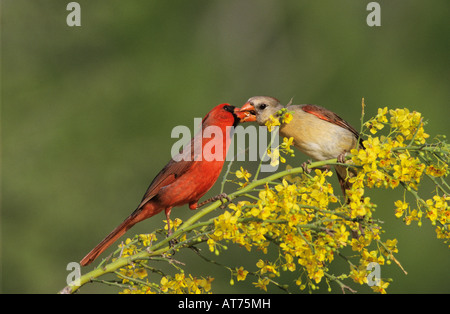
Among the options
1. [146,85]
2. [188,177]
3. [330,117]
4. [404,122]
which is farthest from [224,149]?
[146,85]

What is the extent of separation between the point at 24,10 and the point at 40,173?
9.49ft

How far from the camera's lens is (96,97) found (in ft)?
34.8

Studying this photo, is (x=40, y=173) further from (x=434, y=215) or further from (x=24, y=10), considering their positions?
(x=434, y=215)

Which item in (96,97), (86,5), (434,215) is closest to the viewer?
(434,215)

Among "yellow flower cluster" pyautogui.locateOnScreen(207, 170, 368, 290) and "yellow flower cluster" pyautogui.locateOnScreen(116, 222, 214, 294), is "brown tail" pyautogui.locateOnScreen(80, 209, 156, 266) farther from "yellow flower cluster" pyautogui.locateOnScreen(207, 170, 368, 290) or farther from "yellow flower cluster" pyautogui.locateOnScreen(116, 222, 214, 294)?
"yellow flower cluster" pyautogui.locateOnScreen(207, 170, 368, 290)

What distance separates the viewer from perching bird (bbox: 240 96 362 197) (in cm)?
353

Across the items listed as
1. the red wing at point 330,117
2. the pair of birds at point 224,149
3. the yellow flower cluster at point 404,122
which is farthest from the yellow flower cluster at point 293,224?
the red wing at point 330,117

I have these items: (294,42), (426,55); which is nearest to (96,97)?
(294,42)

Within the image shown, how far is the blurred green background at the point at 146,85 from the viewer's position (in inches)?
368

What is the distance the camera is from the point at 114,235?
3.03 meters

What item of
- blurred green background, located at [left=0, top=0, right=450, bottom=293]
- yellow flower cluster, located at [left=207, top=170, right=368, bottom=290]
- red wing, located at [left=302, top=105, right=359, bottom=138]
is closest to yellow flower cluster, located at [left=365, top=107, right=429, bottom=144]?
yellow flower cluster, located at [left=207, top=170, right=368, bottom=290]

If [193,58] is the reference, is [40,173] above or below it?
below

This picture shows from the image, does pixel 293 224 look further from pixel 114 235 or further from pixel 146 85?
pixel 146 85

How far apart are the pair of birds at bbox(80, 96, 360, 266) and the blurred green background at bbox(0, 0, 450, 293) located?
533 centimetres
